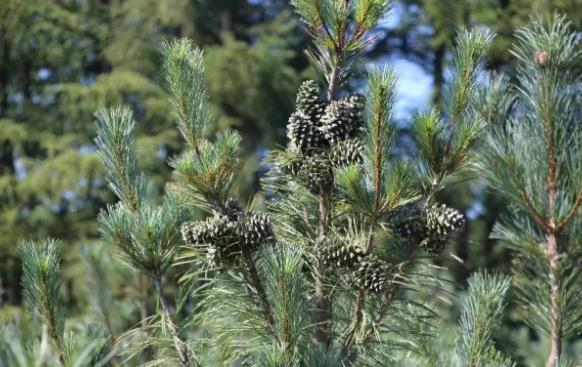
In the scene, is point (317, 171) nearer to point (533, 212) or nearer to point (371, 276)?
point (371, 276)

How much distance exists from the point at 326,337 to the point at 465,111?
69cm

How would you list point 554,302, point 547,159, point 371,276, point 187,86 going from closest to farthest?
1. point 547,159
2. point 554,302
3. point 371,276
4. point 187,86

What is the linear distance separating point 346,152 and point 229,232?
366 millimetres

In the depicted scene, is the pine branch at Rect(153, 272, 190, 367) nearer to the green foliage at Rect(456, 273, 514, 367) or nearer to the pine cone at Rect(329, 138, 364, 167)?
the pine cone at Rect(329, 138, 364, 167)

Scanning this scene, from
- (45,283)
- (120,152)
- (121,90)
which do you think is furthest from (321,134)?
(121,90)

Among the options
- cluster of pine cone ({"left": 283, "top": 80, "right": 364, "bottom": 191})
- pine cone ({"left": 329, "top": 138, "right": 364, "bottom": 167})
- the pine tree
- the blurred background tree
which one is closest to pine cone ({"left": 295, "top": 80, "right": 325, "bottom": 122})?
cluster of pine cone ({"left": 283, "top": 80, "right": 364, "bottom": 191})

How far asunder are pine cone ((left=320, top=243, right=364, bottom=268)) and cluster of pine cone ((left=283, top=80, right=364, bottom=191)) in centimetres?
19

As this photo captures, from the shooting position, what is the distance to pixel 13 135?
34.2 feet

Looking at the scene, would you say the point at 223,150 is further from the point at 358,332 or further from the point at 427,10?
the point at 427,10

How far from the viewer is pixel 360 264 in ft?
6.64

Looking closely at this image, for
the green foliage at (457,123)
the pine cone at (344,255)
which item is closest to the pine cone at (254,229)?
the pine cone at (344,255)

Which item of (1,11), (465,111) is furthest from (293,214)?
(1,11)

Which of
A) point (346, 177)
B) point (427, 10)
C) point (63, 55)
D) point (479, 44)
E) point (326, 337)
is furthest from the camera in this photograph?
point (63, 55)

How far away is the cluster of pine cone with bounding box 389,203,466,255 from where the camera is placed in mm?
2034
